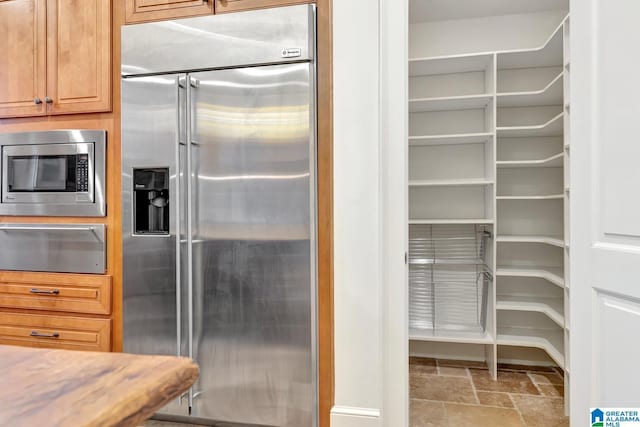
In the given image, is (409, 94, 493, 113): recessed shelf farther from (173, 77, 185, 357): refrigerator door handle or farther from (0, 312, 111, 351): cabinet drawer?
(0, 312, 111, 351): cabinet drawer

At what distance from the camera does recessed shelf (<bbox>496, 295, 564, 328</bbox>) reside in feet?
8.51

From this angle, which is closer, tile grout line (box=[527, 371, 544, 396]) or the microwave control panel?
the microwave control panel

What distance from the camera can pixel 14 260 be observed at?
2.26 meters

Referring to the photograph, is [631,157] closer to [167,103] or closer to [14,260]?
[167,103]

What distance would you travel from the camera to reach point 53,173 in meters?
2.20

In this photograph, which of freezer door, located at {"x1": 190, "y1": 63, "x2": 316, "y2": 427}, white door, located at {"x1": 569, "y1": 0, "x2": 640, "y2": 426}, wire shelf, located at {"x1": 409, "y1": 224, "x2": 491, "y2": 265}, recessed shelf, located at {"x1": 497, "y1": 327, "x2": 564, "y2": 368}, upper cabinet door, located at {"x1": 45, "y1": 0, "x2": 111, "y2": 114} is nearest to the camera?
white door, located at {"x1": 569, "y1": 0, "x2": 640, "y2": 426}

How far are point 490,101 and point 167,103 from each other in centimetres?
213

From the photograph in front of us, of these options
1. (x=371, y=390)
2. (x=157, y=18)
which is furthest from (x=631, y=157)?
(x=157, y=18)

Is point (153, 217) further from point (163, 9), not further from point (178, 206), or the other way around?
point (163, 9)

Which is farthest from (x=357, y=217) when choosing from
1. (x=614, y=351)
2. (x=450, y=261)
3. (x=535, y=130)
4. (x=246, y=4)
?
(x=535, y=130)

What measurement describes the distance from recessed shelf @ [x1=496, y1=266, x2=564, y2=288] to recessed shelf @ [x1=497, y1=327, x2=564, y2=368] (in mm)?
416

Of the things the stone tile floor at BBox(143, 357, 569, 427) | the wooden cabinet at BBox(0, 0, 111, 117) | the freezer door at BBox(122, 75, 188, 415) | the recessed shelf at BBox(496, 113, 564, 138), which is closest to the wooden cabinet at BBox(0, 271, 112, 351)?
the freezer door at BBox(122, 75, 188, 415)

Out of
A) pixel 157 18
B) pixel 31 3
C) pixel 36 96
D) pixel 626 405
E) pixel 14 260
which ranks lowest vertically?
pixel 626 405

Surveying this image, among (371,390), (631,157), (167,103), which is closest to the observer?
(631,157)
